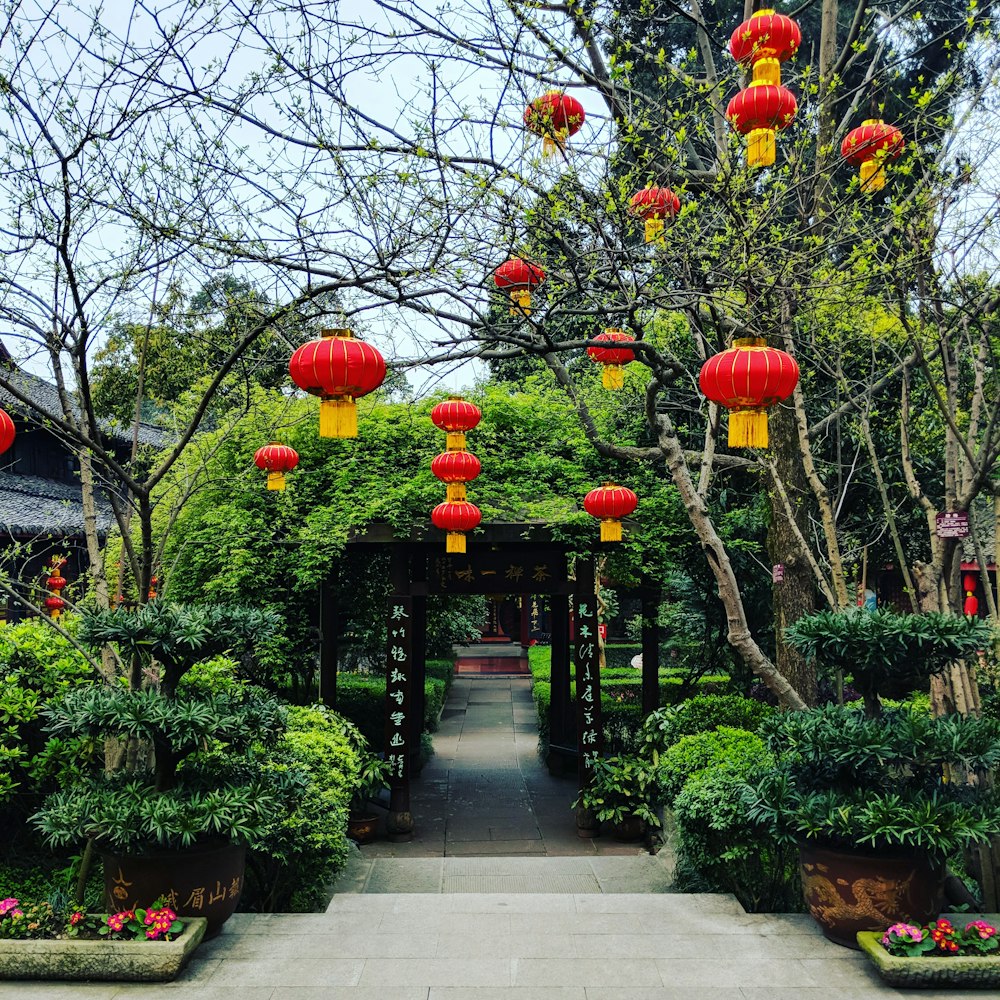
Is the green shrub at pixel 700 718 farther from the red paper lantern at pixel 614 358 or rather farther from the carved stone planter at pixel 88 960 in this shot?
the carved stone planter at pixel 88 960

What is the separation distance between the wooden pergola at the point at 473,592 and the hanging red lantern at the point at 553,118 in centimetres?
445

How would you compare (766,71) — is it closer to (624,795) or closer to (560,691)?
(624,795)

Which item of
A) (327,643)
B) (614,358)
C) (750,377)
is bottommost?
(327,643)

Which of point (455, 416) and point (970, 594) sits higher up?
point (455, 416)

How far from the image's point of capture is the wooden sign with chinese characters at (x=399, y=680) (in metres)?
9.52

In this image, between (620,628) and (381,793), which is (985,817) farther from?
(620,628)

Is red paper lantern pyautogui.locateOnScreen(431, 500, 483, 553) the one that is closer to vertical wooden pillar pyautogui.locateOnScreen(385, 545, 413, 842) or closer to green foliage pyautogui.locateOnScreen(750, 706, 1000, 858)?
vertical wooden pillar pyautogui.locateOnScreen(385, 545, 413, 842)

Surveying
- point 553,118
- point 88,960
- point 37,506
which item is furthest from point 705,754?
point 37,506

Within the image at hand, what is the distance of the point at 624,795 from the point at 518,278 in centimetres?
551

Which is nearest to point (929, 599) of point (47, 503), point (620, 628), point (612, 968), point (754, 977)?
point (754, 977)

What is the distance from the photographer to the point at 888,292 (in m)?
7.48

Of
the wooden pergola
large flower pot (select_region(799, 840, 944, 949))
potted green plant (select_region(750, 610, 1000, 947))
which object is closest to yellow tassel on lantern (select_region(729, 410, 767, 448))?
potted green plant (select_region(750, 610, 1000, 947))

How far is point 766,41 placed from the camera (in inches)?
226

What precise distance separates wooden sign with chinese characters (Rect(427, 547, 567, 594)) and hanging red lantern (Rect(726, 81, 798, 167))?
5272 mm
